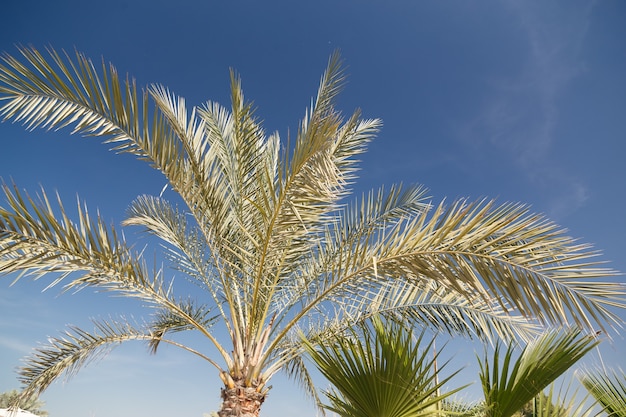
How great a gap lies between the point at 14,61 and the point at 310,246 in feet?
13.2

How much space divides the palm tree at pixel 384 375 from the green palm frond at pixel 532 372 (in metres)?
0.26

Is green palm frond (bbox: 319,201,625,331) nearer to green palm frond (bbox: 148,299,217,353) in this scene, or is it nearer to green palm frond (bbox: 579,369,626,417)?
green palm frond (bbox: 579,369,626,417)

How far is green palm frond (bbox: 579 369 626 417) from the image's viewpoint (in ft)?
9.71

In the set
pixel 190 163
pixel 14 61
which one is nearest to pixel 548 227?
pixel 190 163

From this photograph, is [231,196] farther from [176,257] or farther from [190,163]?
[176,257]

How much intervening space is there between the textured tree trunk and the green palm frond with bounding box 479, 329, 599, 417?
365cm

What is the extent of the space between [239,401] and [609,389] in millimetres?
3991

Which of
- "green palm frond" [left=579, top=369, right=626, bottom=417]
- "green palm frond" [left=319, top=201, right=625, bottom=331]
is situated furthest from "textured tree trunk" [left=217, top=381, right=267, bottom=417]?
"green palm frond" [left=579, top=369, right=626, bottom=417]

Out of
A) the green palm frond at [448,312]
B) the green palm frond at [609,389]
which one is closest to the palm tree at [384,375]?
the green palm frond at [609,389]

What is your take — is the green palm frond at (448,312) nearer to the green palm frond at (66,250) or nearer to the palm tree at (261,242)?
the palm tree at (261,242)

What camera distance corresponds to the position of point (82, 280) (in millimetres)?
4785

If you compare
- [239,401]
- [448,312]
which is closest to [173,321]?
[239,401]

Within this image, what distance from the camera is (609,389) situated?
305cm

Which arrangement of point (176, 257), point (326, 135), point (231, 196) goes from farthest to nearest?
point (176, 257) → point (231, 196) → point (326, 135)
